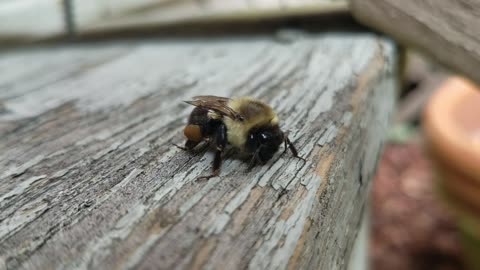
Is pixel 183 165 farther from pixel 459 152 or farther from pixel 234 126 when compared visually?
pixel 459 152

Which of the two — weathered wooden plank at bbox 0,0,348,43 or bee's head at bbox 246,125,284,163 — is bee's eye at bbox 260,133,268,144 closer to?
bee's head at bbox 246,125,284,163

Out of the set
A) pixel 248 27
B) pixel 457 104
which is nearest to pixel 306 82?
pixel 248 27

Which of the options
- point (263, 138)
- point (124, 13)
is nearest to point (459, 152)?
point (263, 138)

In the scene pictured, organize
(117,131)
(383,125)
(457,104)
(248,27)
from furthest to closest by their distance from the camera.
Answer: (457,104)
(248,27)
(383,125)
(117,131)

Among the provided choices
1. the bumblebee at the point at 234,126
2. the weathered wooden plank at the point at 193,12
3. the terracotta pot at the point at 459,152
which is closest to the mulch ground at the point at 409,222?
the terracotta pot at the point at 459,152

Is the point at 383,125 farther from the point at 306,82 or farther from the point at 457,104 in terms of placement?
the point at 457,104

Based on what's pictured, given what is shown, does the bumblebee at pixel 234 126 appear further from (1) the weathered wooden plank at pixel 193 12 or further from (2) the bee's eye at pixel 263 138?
(1) the weathered wooden plank at pixel 193 12
